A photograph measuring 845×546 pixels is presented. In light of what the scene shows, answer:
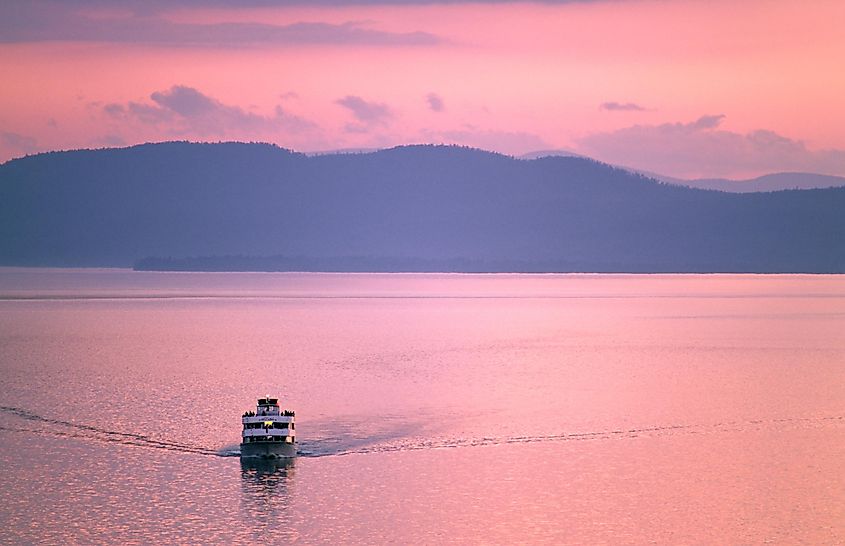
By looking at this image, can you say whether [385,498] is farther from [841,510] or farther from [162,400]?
[162,400]

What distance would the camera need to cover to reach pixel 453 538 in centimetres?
4009

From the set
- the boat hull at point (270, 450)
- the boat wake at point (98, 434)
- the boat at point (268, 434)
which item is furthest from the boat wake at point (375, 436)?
the boat at point (268, 434)

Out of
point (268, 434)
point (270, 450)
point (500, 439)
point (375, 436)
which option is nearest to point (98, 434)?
point (268, 434)

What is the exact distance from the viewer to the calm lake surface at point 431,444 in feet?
138

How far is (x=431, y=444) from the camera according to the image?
2249 inches

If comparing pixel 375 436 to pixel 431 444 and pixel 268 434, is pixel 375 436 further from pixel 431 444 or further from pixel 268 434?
pixel 268 434

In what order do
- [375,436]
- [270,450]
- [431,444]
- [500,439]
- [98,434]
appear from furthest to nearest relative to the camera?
[98,434] < [375,436] < [500,439] < [431,444] < [270,450]

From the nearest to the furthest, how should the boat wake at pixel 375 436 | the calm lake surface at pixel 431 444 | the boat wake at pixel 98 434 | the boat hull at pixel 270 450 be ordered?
the calm lake surface at pixel 431 444, the boat hull at pixel 270 450, the boat wake at pixel 375 436, the boat wake at pixel 98 434

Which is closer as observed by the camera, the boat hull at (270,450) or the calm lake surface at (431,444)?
the calm lake surface at (431,444)

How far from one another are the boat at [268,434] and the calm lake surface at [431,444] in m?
1.09

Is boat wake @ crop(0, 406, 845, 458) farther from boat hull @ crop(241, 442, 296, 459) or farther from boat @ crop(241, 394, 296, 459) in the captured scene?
boat @ crop(241, 394, 296, 459)

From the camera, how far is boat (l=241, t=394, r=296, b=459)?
52.7 m

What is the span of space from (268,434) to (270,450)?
70cm

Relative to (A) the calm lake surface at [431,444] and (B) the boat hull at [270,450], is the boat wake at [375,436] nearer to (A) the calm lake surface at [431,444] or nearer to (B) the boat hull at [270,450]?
(A) the calm lake surface at [431,444]
